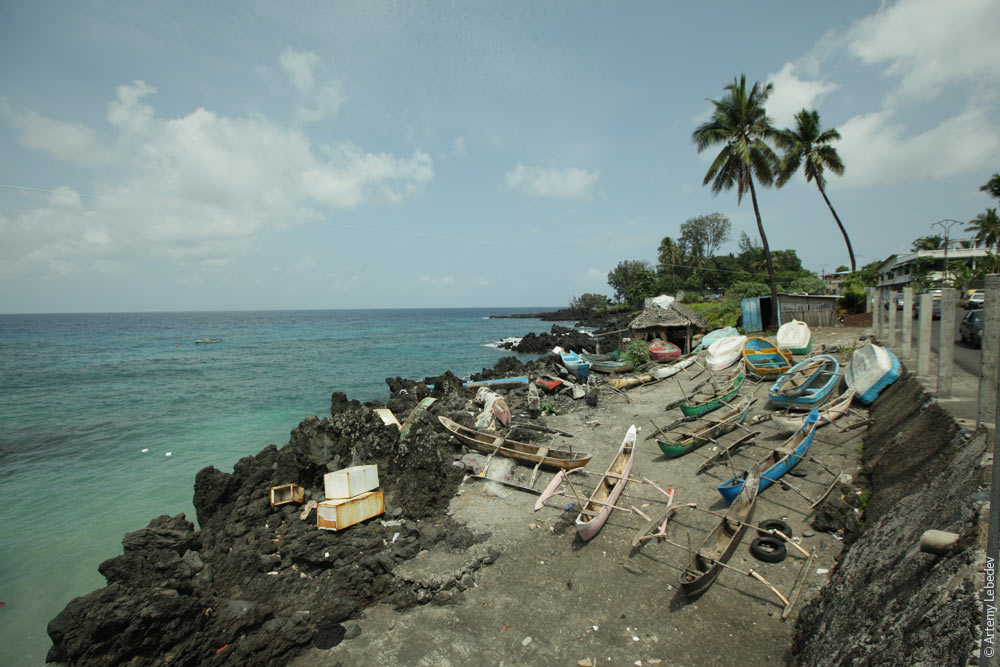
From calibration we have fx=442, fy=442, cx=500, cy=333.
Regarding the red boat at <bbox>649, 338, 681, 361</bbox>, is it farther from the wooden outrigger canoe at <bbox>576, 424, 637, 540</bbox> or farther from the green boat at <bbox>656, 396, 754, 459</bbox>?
the wooden outrigger canoe at <bbox>576, 424, 637, 540</bbox>

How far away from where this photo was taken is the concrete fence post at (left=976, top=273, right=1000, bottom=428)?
6.64 metres

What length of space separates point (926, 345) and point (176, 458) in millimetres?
25647

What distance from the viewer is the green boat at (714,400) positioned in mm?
15891

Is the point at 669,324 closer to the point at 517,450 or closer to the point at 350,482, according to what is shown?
the point at 517,450

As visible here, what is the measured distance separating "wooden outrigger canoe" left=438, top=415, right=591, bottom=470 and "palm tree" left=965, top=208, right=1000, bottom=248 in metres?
70.4

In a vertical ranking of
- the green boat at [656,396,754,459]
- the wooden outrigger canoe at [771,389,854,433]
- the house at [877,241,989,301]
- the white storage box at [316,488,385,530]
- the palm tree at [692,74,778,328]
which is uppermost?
the palm tree at [692,74,778,328]

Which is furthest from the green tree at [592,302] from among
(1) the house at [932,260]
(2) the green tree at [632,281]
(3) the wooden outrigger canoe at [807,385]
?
(3) the wooden outrigger canoe at [807,385]

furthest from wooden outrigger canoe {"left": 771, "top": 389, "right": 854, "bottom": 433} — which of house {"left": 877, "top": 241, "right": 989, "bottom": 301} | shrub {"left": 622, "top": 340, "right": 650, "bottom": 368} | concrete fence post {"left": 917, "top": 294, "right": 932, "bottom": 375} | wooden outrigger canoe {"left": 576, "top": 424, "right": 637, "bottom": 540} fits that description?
house {"left": 877, "top": 241, "right": 989, "bottom": 301}

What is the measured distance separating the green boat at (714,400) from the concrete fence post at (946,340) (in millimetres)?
Answer: 6911

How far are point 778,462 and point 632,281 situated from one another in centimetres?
7943

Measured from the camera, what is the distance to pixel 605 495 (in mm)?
10523

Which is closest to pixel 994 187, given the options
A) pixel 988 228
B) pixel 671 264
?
pixel 988 228

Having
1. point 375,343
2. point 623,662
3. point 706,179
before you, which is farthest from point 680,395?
point 375,343

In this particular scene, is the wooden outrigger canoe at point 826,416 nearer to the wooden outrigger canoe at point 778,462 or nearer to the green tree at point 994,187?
the wooden outrigger canoe at point 778,462
